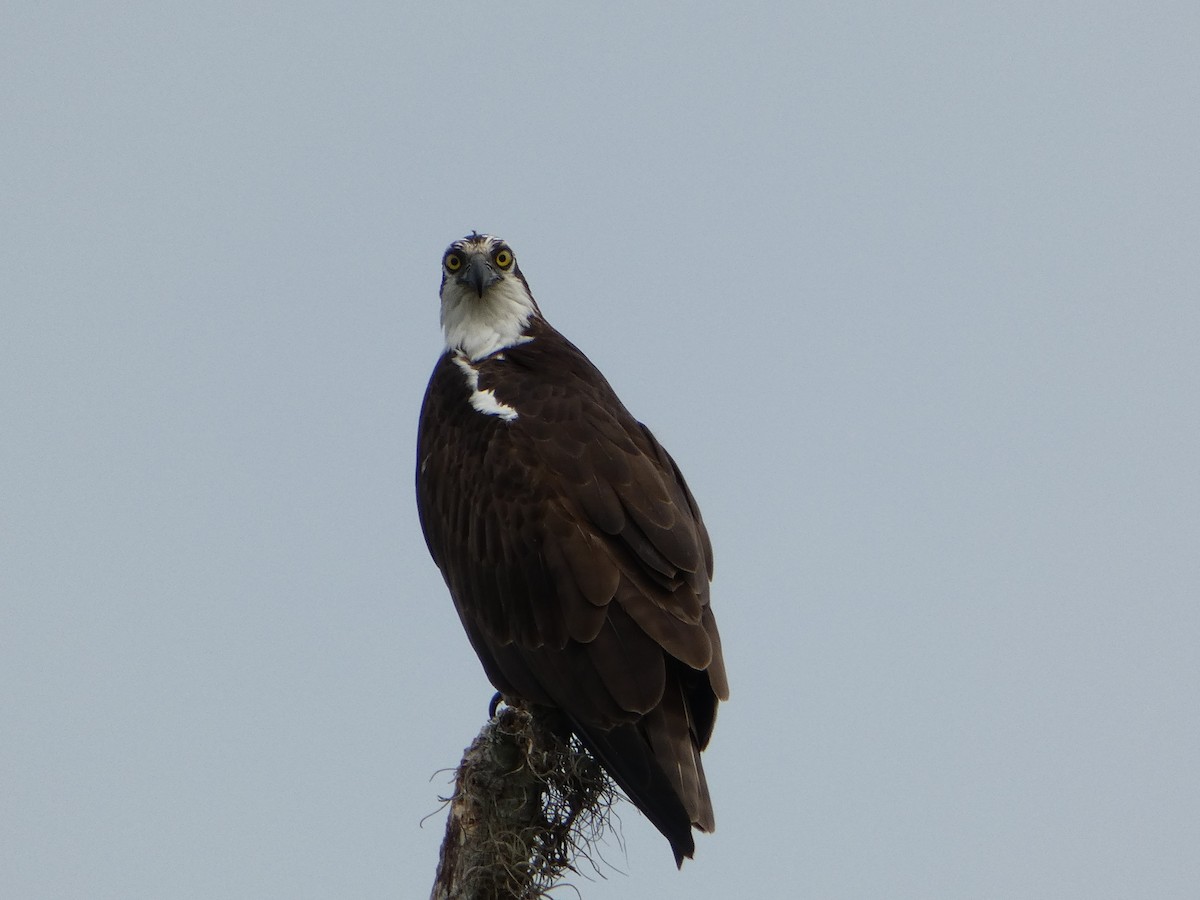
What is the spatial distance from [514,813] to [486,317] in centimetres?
406

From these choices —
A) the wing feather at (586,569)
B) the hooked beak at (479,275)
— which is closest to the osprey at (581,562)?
the wing feather at (586,569)

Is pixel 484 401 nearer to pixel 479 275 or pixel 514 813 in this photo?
pixel 479 275

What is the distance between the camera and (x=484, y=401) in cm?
884

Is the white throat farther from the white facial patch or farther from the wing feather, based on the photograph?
the wing feather

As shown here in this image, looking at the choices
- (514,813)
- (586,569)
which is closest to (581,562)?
(586,569)

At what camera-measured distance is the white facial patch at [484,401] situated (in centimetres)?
865

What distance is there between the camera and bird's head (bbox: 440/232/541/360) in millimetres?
9953

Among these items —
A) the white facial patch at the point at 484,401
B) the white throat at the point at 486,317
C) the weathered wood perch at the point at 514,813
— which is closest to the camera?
the weathered wood perch at the point at 514,813

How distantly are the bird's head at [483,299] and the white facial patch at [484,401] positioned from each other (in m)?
0.49

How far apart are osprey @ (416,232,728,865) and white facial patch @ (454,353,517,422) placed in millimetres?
12

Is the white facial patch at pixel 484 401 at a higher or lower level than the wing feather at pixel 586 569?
higher

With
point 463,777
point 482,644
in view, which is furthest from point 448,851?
point 482,644

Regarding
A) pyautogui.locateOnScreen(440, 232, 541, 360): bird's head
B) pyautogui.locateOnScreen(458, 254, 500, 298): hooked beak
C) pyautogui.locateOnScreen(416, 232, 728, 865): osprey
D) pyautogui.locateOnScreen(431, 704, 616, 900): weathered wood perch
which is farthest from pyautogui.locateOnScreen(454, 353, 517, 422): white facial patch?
pyautogui.locateOnScreen(431, 704, 616, 900): weathered wood perch

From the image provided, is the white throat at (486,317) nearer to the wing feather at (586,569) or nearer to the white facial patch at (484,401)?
the white facial patch at (484,401)
